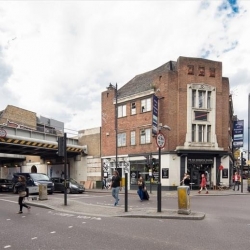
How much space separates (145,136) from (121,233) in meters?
23.9

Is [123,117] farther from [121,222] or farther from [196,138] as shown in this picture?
[121,222]

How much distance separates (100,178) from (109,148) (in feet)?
11.9

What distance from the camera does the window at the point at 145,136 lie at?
105 ft

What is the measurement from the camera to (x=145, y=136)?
32.4 metres

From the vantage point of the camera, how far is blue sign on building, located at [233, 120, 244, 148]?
3900 centimetres

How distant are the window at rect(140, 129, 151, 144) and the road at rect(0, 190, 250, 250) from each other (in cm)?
2029

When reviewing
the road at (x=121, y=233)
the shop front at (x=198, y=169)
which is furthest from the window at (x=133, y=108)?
→ the road at (x=121, y=233)

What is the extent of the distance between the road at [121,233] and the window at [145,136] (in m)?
20.3

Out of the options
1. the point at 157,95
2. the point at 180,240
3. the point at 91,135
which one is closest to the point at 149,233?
the point at 180,240

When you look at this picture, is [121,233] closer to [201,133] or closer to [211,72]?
[201,133]

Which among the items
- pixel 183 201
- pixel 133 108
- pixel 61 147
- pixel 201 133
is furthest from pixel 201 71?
pixel 183 201

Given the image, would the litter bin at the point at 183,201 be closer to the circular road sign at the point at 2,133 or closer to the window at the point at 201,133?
the circular road sign at the point at 2,133

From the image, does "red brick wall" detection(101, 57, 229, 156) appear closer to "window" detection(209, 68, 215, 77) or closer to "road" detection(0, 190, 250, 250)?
"window" detection(209, 68, 215, 77)

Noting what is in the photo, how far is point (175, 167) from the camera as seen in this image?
30000mm
